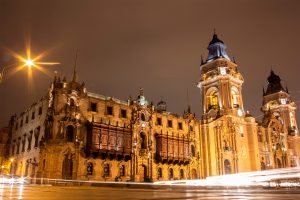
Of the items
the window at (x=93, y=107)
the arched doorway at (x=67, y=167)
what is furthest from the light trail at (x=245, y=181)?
the window at (x=93, y=107)

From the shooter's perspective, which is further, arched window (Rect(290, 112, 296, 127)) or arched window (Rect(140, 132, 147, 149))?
arched window (Rect(290, 112, 296, 127))

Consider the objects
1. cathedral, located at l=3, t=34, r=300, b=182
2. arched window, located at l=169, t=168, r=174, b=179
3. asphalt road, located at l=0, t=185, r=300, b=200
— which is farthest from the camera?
arched window, located at l=169, t=168, r=174, b=179

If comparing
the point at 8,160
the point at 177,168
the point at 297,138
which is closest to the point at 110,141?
the point at 177,168

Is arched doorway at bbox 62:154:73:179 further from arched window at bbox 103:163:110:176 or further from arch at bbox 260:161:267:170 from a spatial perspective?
arch at bbox 260:161:267:170

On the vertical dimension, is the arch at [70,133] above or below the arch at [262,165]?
above

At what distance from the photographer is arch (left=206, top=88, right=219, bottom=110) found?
200 ft

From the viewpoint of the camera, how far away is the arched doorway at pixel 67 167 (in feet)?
118

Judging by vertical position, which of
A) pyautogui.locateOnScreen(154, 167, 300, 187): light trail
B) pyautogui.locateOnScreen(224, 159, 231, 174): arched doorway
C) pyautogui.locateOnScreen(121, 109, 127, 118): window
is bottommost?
pyautogui.locateOnScreen(154, 167, 300, 187): light trail

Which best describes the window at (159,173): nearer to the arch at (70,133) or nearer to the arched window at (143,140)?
the arched window at (143,140)

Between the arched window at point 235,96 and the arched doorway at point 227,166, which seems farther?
the arched window at point 235,96

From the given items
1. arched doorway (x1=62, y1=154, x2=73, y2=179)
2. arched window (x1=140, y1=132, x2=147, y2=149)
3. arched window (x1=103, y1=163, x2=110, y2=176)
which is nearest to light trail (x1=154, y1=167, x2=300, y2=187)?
arched window (x1=140, y1=132, x2=147, y2=149)

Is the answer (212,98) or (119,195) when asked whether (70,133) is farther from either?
(212,98)

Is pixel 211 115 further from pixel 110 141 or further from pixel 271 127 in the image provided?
pixel 110 141

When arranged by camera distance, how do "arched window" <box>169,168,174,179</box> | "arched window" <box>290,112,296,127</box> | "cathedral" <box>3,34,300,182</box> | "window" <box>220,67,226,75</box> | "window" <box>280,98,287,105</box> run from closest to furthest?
1. "cathedral" <box>3,34,300,182</box>
2. "arched window" <box>169,168,174,179</box>
3. "window" <box>220,67,226,75</box>
4. "arched window" <box>290,112,296,127</box>
5. "window" <box>280,98,287,105</box>
